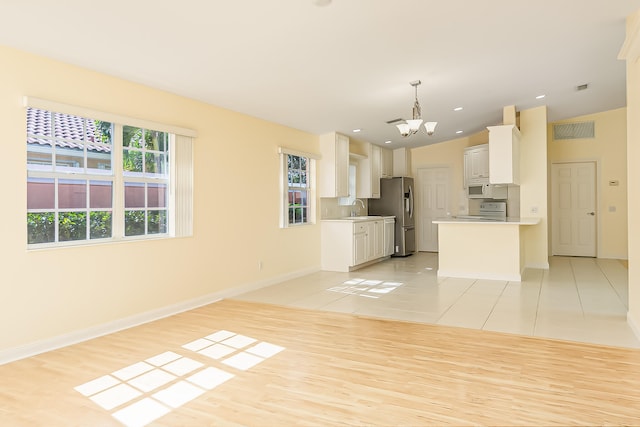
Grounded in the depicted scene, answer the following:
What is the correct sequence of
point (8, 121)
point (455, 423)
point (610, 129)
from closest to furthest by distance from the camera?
point (455, 423)
point (8, 121)
point (610, 129)

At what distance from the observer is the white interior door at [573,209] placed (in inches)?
342

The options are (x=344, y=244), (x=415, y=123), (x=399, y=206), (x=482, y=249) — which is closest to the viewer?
(x=415, y=123)

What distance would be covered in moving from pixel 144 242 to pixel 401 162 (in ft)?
23.0

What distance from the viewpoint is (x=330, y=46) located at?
148 inches

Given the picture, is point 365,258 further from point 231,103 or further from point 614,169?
point 614,169

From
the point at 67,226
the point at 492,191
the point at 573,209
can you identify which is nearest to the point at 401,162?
the point at 492,191

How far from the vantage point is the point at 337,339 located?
3.60 m

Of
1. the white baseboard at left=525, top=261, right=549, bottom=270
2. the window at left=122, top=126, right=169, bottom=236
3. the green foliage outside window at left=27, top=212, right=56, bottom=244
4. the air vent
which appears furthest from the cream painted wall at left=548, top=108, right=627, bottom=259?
the green foliage outside window at left=27, top=212, right=56, bottom=244

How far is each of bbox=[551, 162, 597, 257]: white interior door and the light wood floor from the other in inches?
252

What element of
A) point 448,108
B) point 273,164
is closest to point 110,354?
point 273,164

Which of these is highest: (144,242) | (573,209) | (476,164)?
(476,164)

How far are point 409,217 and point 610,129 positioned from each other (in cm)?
438

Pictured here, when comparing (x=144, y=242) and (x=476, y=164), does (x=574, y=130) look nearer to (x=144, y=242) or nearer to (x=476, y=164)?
(x=476, y=164)

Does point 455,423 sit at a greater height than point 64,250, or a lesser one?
lesser
